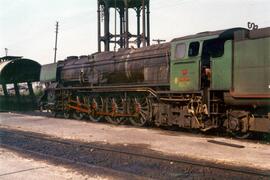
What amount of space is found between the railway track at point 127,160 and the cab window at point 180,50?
464cm

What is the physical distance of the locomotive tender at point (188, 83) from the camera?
12945mm

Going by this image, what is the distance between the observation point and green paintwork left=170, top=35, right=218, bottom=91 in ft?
49.0

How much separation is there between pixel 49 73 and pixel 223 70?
47.7 ft

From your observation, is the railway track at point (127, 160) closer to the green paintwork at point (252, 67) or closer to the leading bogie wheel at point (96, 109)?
the green paintwork at point (252, 67)

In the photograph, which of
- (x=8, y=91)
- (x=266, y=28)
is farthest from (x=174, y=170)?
(x=8, y=91)

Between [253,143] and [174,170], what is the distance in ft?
14.5

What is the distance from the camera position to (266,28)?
495 inches

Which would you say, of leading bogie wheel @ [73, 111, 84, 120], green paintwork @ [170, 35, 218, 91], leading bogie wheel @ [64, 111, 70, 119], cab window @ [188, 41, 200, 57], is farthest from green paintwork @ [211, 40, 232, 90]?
leading bogie wheel @ [64, 111, 70, 119]

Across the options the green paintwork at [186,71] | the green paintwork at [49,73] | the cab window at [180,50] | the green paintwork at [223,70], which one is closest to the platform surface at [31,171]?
the green paintwork at [223,70]

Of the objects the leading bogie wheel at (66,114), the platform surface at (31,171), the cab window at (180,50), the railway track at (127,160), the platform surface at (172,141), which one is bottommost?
the platform surface at (31,171)

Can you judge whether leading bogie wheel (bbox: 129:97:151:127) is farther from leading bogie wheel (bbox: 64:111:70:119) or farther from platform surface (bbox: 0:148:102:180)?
platform surface (bbox: 0:148:102:180)

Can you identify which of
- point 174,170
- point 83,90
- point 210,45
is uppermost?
point 210,45

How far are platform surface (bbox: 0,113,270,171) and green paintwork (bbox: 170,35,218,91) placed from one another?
1684mm

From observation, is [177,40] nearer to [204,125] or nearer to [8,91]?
[204,125]
